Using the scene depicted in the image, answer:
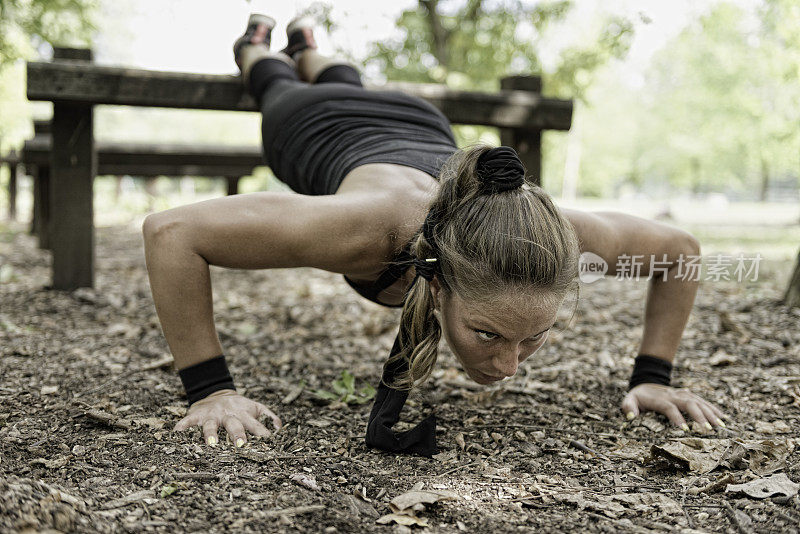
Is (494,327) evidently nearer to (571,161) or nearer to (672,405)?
(672,405)

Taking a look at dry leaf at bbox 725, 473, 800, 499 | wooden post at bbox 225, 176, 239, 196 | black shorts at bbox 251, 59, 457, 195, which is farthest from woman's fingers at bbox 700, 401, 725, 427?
wooden post at bbox 225, 176, 239, 196

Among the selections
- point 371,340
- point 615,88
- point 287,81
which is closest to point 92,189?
point 287,81

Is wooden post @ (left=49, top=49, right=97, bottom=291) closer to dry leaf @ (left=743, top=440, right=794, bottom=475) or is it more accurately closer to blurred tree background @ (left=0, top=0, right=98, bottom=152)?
blurred tree background @ (left=0, top=0, right=98, bottom=152)

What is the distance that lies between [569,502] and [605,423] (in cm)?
71

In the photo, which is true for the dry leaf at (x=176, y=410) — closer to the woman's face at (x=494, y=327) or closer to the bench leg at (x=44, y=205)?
the woman's face at (x=494, y=327)

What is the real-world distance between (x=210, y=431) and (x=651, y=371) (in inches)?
64.9

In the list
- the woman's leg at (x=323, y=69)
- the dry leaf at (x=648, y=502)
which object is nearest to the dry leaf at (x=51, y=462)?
the dry leaf at (x=648, y=502)

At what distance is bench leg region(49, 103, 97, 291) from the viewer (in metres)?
3.85

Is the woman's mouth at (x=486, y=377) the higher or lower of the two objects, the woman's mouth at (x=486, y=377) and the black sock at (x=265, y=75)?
the lower

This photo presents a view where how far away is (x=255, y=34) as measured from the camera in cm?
406

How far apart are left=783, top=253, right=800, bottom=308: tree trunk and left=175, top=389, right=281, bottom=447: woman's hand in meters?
3.08

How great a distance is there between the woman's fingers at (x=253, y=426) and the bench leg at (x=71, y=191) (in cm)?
232

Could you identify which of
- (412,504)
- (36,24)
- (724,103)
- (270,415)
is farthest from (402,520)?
(724,103)

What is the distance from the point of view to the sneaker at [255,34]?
4.00m
